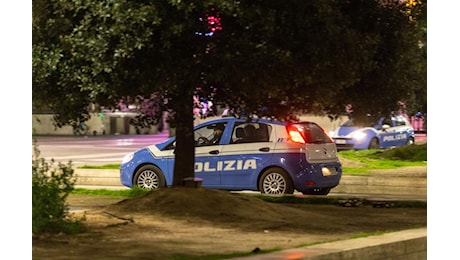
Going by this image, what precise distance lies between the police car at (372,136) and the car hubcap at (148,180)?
25.1 feet

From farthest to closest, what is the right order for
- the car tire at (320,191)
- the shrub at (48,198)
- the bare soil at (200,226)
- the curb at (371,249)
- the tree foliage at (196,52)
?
the car tire at (320,191), the tree foliage at (196,52), the shrub at (48,198), the bare soil at (200,226), the curb at (371,249)

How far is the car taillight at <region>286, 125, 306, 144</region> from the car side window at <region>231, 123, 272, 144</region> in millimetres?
285

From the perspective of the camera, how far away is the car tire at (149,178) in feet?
47.0

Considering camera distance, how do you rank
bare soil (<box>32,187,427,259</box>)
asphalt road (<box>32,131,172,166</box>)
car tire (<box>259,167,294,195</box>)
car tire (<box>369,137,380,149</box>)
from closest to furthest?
bare soil (<box>32,187,427,259</box>), car tire (<box>259,167,294,195</box>), asphalt road (<box>32,131,172,166</box>), car tire (<box>369,137,380,149</box>)

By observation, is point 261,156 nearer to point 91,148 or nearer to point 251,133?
point 251,133

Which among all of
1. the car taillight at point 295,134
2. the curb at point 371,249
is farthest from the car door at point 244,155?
the curb at point 371,249

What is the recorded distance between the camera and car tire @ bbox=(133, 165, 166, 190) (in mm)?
14312

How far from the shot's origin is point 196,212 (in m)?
11.0

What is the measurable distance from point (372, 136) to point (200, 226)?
12.7m

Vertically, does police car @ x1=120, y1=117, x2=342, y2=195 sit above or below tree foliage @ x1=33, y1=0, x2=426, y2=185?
below

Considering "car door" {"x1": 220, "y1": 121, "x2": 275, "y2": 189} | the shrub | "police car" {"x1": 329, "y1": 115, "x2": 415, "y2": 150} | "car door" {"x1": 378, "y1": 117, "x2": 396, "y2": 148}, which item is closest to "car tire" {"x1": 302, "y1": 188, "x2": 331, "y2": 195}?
"car door" {"x1": 220, "y1": 121, "x2": 275, "y2": 189}

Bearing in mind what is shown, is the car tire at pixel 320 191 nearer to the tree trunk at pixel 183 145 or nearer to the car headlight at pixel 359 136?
the tree trunk at pixel 183 145

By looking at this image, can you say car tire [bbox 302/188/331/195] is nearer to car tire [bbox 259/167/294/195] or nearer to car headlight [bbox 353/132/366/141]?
car tire [bbox 259/167/294/195]

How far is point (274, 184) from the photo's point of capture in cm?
1401
